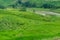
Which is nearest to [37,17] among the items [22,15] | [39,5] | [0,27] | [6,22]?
[22,15]

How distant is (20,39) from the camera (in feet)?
138

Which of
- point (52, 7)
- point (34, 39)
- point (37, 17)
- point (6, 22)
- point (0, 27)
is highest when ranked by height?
point (52, 7)

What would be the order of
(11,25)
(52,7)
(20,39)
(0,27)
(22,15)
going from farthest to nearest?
1. (52,7)
2. (22,15)
3. (11,25)
4. (0,27)
5. (20,39)

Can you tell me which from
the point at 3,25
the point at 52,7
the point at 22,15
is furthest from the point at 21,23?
the point at 52,7

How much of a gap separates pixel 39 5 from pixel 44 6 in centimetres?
624

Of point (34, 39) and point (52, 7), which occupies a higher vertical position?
point (52, 7)

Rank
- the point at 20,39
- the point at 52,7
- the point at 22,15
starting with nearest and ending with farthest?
the point at 20,39 < the point at 22,15 < the point at 52,7

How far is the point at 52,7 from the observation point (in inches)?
7564

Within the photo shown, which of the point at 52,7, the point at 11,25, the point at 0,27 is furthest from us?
the point at 52,7

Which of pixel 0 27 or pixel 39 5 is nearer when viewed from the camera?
pixel 0 27

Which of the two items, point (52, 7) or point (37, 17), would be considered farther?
point (52, 7)

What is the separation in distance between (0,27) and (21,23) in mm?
15598

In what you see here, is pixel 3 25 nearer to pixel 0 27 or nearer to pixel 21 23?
pixel 0 27

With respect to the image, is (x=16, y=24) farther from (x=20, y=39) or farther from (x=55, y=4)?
(x=55, y=4)
